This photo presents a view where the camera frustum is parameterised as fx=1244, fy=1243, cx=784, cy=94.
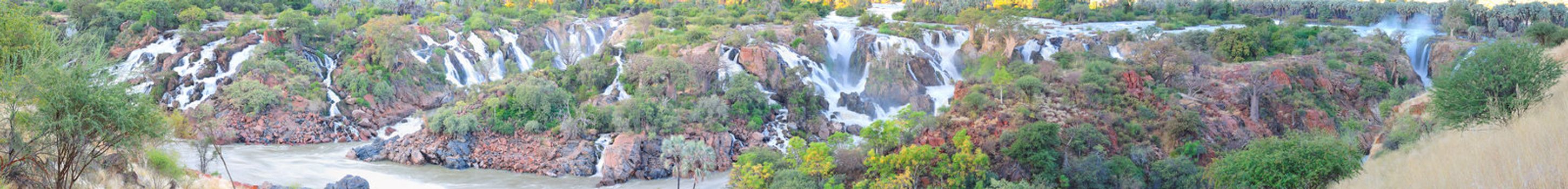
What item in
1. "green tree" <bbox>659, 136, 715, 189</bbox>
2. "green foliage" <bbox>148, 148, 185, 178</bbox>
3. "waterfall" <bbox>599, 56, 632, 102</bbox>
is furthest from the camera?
"waterfall" <bbox>599, 56, 632, 102</bbox>

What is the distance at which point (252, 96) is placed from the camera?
46781 mm

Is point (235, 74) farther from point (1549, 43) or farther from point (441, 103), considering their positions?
point (1549, 43)

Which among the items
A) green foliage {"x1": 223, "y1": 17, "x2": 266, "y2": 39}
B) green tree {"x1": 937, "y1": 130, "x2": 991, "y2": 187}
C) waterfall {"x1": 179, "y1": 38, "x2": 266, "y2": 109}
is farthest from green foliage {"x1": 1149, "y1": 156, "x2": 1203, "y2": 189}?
green foliage {"x1": 223, "y1": 17, "x2": 266, "y2": 39}

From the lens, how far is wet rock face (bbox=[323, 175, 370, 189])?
108 ft

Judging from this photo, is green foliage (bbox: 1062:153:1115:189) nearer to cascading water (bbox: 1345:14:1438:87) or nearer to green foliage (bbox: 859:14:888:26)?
cascading water (bbox: 1345:14:1438:87)

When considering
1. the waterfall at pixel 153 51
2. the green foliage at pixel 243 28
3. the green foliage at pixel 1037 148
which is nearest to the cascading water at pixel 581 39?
the green foliage at pixel 243 28

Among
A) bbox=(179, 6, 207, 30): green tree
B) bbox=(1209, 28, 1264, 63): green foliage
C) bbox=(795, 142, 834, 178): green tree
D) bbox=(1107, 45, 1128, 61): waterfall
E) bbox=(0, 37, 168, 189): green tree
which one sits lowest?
bbox=(1107, 45, 1128, 61): waterfall

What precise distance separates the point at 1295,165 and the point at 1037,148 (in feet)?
31.7

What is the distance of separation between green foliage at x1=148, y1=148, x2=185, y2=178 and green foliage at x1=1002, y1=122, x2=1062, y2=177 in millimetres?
20293

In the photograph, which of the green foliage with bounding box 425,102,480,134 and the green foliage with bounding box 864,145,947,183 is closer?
the green foliage with bounding box 864,145,947,183

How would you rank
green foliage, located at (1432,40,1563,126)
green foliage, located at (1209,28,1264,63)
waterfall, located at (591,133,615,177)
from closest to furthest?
green foliage, located at (1432,40,1563,126) → waterfall, located at (591,133,615,177) → green foliage, located at (1209,28,1264,63)

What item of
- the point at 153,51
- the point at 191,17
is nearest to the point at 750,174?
the point at 153,51

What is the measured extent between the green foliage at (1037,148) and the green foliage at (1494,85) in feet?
32.7

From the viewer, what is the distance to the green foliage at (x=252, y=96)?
152 ft
